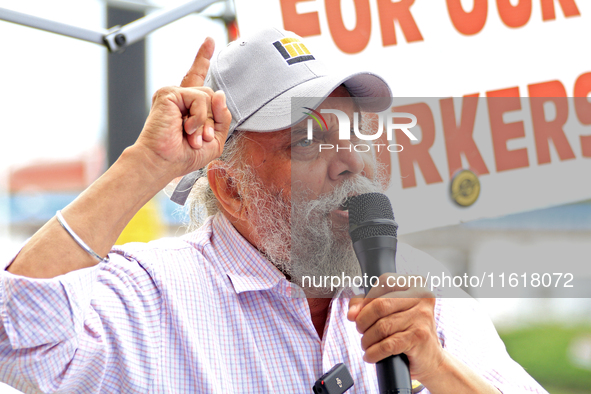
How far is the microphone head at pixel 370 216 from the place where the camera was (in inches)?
45.4

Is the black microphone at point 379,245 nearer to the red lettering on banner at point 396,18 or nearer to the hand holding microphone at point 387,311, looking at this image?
the hand holding microphone at point 387,311

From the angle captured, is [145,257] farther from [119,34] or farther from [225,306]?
[119,34]

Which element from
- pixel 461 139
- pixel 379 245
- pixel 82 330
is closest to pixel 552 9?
pixel 461 139

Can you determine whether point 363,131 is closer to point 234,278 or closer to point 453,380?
point 234,278

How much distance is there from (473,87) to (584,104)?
11.0 inches

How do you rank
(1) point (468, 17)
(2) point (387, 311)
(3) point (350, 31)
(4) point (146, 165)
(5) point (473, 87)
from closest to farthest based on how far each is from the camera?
(2) point (387, 311), (4) point (146, 165), (5) point (473, 87), (1) point (468, 17), (3) point (350, 31)

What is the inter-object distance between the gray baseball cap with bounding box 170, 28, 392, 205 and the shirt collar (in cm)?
31

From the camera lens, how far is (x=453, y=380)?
4.32 ft

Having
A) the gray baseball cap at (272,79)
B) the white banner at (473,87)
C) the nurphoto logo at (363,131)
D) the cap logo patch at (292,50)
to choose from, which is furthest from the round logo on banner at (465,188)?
the cap logo patch at (292,50)

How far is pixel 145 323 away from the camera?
1289mm

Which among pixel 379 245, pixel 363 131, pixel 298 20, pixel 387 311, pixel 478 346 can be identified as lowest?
pixel 478 346

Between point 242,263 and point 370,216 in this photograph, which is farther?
point 242,263

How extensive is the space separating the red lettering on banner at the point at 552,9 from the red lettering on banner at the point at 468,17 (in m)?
0.14

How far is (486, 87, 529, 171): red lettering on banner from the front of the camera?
1.19m
